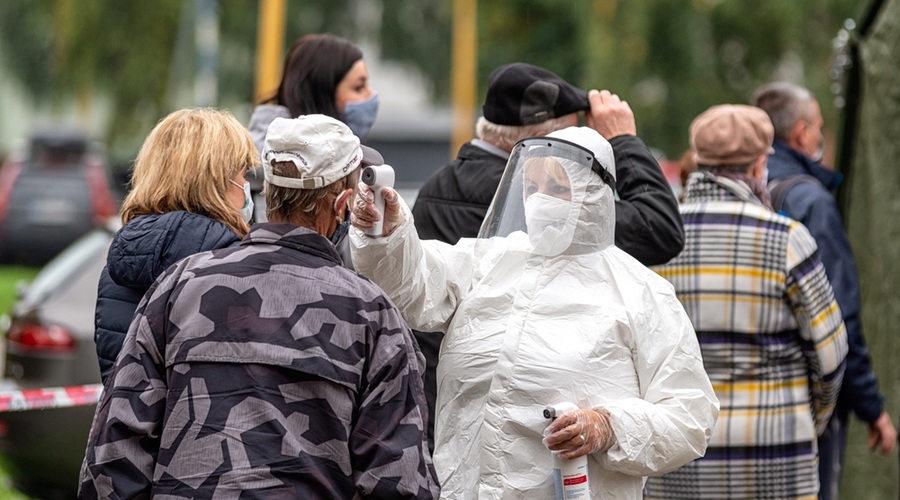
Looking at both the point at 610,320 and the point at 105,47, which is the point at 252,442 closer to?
the point at 610,320

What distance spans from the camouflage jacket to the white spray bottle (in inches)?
17.8

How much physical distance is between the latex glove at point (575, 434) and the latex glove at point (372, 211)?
610 mm

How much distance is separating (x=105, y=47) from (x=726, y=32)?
11.8m

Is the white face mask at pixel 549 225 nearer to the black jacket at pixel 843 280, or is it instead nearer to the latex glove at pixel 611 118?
the latex glove at pixel 611 118

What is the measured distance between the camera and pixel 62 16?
25047mm

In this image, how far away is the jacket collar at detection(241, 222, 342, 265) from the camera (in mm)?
2852

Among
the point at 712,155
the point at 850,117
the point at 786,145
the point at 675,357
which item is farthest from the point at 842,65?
the point at 675,357

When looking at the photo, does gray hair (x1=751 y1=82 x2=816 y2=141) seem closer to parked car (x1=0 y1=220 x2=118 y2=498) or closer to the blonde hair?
the blonde hair

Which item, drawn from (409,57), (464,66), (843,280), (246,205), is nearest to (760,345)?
(843,280)

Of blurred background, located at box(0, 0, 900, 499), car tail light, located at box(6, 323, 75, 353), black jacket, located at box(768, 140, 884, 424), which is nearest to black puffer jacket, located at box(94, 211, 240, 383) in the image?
black jacket, located at box(768, 140, 884, 424)

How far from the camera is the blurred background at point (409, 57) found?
1828 centimetres

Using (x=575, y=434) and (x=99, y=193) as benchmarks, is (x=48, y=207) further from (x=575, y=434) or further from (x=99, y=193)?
(x=575, y=434)

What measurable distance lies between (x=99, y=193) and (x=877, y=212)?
54.6 feet

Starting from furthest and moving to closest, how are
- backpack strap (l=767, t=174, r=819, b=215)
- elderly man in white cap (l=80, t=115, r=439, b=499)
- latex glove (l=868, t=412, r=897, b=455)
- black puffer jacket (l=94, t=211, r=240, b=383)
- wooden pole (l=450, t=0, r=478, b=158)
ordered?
wooden pole (l=450, t=0, r=478, b=158)
backpack strap (l=767, t=174, r=819, b=215)
latex glove (l=868, t=412, r=897, b=455)
black puffer jacket (l=94, t=211, r=240, b=383)
elderly man in white cap (l=80, t=115, r=439, b=499)
